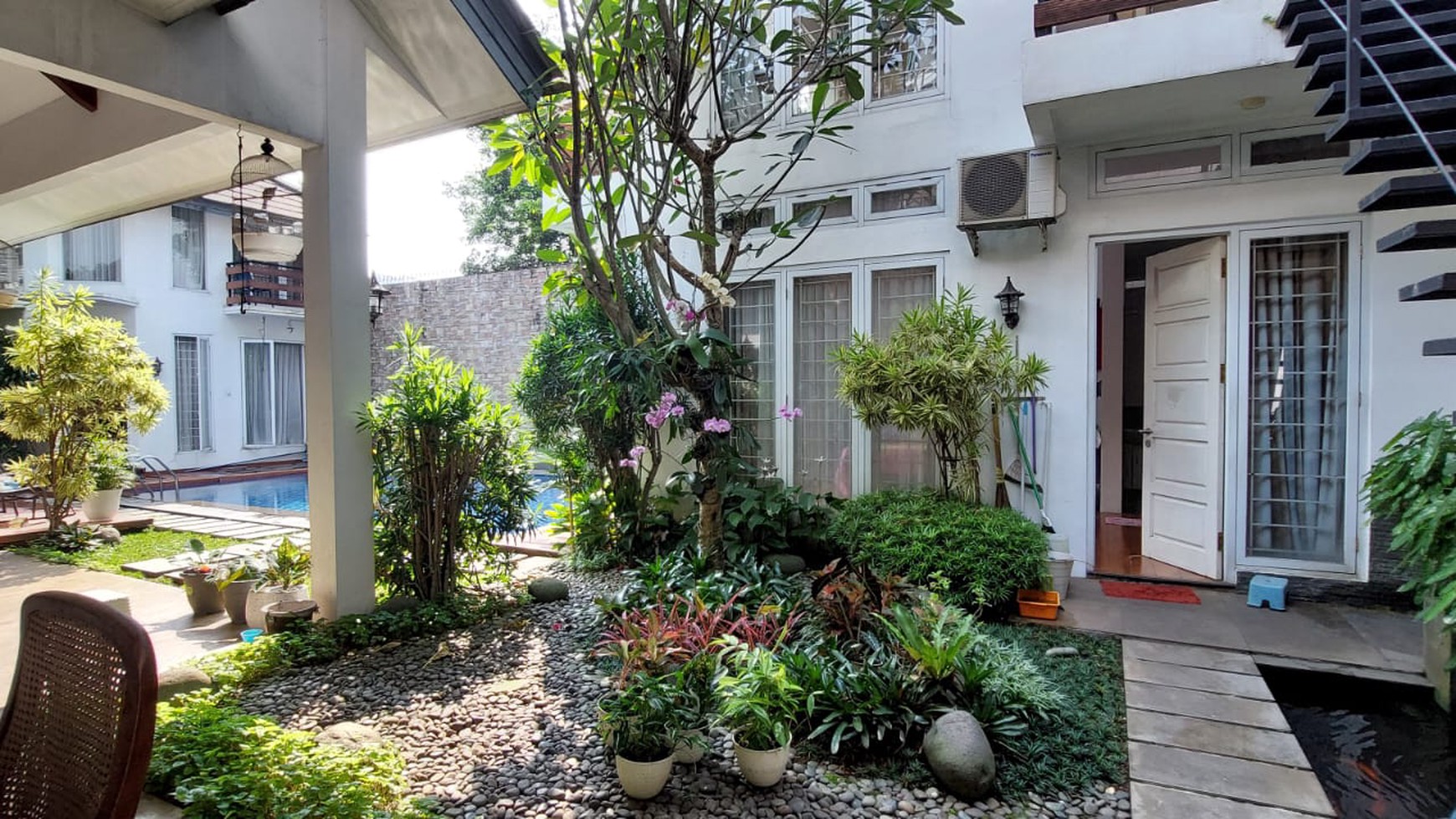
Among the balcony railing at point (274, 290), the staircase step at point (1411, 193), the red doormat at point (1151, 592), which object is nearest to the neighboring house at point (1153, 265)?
the red doormat at point (1151, 592)

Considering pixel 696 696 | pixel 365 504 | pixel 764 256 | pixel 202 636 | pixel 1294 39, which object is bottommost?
pixel 202 636

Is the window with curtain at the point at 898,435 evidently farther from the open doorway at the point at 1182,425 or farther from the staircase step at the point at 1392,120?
the staircase step at the point at 1392,120

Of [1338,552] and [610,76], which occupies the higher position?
[610,76]

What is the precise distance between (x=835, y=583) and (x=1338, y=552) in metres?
3.35

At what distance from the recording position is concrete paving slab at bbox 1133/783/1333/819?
230cm

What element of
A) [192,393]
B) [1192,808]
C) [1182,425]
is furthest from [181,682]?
[192,393]

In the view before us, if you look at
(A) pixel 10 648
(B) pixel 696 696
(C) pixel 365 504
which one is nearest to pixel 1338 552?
(B) pixel 696 696

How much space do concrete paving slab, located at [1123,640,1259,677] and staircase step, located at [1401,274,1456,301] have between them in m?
1.84

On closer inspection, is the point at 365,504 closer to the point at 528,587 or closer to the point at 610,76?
the point at 528,587

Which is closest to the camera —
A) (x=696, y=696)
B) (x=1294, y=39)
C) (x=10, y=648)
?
(x=696, y=696)

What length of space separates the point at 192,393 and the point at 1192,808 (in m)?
14.7

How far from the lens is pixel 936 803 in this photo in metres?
2.46

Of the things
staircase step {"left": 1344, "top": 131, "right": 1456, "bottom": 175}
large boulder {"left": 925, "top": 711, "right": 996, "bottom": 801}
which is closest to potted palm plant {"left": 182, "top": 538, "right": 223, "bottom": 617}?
large boulder {"left": 925, "top": 711, "right": 996, "bottom": 801}

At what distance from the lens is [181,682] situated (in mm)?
3098
